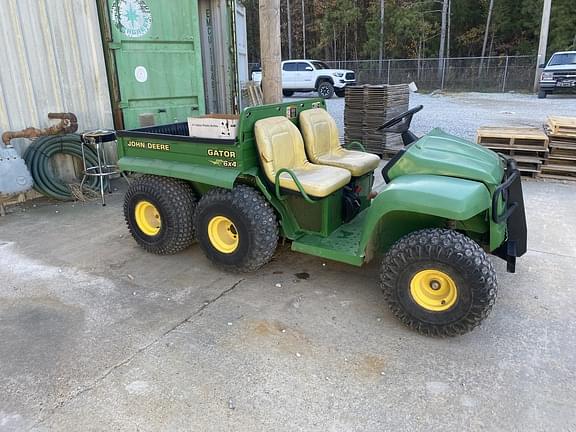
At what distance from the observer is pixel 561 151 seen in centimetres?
663

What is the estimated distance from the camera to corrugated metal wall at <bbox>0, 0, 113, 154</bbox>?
5.69 meters

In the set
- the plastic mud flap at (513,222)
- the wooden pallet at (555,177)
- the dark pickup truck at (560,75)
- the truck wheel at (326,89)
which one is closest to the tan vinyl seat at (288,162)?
the plastic mud flap at (513,222)

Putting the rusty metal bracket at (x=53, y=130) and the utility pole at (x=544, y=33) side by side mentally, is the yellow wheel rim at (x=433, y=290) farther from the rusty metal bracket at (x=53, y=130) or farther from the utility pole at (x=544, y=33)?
the utility pole at (x=544, y=33)

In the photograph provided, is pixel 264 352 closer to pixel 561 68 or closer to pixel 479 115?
pixel 479 115

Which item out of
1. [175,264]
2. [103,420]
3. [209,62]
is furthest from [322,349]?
[209,62]

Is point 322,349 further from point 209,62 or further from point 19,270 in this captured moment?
point 209,62

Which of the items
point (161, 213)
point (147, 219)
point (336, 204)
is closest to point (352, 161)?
point (336, 204)

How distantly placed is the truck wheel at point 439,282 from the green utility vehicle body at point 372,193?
192 millimetres

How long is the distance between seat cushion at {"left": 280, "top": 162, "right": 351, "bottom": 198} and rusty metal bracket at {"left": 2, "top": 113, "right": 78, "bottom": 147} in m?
3.84

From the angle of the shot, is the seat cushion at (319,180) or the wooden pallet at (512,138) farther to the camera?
the wooden pallet at (512,138)

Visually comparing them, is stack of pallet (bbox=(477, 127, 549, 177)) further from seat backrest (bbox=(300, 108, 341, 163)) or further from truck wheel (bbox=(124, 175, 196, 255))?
truck wheel (bbox=(124, 175, 196, 255))

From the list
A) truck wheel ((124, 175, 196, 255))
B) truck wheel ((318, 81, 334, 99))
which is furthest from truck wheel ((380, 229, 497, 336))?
truck wheel ((318, 81, 334, 99))

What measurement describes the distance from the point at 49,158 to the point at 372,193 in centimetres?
434

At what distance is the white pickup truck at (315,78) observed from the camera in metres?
20.1
